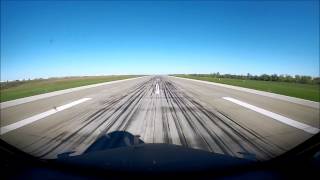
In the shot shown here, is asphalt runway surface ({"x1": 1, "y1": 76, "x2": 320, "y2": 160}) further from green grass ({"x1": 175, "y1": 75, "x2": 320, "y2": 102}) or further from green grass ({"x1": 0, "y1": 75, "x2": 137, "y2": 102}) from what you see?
green grass ({"x1": 0, "y1": 75, "x2": 137, "y2": 102})

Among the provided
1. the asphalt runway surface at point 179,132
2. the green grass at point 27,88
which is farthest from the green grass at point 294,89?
the green grass at point 27,88

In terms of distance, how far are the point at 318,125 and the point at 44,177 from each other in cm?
792

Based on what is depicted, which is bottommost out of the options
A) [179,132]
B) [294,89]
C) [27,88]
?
[27,88]

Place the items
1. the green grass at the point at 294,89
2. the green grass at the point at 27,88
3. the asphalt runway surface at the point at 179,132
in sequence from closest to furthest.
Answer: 1. the asphalt runway surface at the point at 179,132
2. the green grass at the point at 294,89
3. the green grass at the point at 27,88

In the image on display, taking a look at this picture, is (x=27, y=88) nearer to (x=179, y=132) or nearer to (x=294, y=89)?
(x=179, y=132)

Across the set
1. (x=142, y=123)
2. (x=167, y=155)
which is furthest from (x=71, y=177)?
(x=142, y=123)

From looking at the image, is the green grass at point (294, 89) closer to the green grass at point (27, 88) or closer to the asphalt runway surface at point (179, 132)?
the asphalt runway surface at point (179, 132)

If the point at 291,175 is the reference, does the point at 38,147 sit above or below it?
below

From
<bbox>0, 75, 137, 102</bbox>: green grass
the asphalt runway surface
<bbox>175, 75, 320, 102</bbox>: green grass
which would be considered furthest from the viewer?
<bbox>0, 75, 137, 102</bbox>: green grass

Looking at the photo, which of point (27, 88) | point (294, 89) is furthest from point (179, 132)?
point (27, 88)

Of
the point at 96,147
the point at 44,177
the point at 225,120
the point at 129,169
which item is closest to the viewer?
the point at 44,177

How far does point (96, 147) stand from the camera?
16.8ft

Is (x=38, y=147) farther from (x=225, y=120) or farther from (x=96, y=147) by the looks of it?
(x=225, y=120)

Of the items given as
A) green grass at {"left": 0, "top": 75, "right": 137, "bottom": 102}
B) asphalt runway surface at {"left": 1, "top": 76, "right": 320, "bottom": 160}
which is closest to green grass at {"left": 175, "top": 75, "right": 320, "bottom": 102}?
asphalt runway surface at {"left": 1, "top": 76, "right": 320, "bottom": 160}
